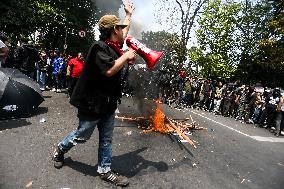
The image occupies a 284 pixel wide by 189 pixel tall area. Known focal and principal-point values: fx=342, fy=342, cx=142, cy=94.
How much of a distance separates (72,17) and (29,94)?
29.2 m

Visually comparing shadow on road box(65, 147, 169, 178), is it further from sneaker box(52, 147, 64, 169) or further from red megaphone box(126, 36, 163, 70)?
red megaphone box(126, 36, 163, 70)

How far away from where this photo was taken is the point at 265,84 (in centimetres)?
4266

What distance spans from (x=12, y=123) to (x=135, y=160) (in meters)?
3.20

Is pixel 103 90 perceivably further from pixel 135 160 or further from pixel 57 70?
pixel 57 70

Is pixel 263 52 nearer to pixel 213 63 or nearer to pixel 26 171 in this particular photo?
pixel 213 63

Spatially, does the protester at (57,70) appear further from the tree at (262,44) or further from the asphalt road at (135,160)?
the tree at (262,44)

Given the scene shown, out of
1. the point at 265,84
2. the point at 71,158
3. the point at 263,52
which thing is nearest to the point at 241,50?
the point at 263,52

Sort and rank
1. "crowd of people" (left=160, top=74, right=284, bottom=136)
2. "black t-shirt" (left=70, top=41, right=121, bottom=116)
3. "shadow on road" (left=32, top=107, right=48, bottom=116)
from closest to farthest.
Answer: "black t-shirt" (left=70, top=41, right=121, bottom=116), "shadow on road" (left=32, top=107, right=48, bottom=116), "crowd of people" (left=160, top=74, right=284, bottom=136)

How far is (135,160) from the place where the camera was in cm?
593

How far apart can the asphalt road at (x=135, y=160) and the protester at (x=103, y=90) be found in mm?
474

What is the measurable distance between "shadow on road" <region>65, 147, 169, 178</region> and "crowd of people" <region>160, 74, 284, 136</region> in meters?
10.6

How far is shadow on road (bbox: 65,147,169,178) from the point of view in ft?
16.7

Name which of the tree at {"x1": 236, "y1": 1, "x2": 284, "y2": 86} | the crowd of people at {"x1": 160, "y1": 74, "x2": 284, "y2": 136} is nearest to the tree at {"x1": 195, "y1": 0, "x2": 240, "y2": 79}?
the tree at {"x1": 236, "y1": 1, "x2": 284, "y2": 86}

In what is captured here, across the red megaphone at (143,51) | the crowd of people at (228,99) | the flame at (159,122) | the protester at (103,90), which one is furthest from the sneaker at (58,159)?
the crowd of people at (228,99)
